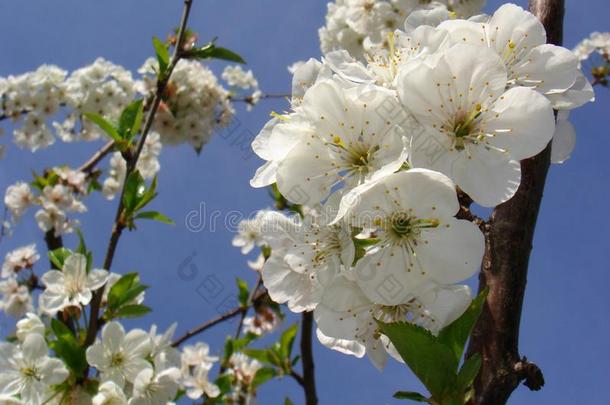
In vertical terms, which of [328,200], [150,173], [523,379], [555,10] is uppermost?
[150,173]

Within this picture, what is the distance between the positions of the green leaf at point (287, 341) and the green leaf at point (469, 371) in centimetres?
254

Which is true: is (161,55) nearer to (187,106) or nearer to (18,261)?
(18,261)

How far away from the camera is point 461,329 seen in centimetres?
107

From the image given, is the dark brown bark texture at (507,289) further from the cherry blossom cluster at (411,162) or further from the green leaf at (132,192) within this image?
the green leaf at (132,192)

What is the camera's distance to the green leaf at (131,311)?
8.21ft

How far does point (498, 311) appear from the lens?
3.62 ft

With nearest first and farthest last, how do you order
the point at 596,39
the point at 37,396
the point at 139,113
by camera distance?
the point at 37,396 < the point at 139,113 < the point at 596,39

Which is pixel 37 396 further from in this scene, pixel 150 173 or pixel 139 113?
pixel 150 173

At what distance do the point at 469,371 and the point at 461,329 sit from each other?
0.08 m

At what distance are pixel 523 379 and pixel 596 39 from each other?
21.8 ft

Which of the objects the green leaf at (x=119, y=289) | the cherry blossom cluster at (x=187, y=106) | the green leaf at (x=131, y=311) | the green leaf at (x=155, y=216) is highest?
the cherry blossom cluster at (x=187, y=106)

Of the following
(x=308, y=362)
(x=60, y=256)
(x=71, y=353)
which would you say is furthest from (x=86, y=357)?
(x=308, y=362)

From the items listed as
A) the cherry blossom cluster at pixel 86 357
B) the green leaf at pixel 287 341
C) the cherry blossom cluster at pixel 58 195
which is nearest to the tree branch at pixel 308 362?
the green leaf at pixel 287 341

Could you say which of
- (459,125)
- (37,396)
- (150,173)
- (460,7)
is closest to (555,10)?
(459,125)
